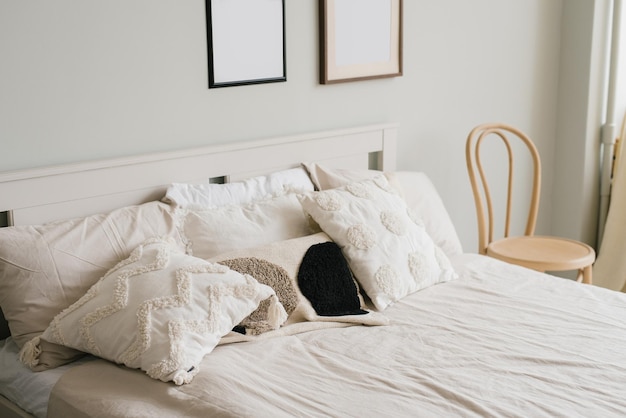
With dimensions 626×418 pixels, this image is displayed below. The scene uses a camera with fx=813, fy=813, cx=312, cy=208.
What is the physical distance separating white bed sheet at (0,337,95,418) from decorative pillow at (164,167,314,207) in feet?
2.02

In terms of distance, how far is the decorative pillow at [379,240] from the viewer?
8.20 feet

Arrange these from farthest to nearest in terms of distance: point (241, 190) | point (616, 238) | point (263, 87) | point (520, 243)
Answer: point (616, 238) < point (520, 243) < point (263, 87) < point (241, 190)

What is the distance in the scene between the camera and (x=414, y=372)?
2.02 meters

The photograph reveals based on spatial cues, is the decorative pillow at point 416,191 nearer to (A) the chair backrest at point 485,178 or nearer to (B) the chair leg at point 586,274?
(A) the chair backrest at point 485,178

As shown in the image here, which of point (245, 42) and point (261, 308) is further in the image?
point (245, 42)

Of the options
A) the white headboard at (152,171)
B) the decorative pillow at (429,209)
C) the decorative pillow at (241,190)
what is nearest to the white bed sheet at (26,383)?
the white headboard at (152,171)

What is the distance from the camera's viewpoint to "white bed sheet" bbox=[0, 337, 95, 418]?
6.68 feet

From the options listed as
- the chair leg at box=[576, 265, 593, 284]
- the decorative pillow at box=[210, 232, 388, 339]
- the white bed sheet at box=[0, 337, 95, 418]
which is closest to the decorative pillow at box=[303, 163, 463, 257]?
the decorative pillow at box=[210, 232, 388, 339]

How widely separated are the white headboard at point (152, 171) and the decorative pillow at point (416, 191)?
9 centimetres

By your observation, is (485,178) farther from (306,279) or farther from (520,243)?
(306,279)

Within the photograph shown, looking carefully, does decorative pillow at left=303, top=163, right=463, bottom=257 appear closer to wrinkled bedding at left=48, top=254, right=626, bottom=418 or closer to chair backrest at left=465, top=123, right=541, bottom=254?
chair backrest at left=465, top=123, right=541, bottom=254

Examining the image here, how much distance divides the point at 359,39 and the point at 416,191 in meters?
0.62

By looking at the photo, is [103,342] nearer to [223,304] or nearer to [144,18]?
[223,304]

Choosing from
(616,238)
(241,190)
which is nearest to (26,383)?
(241,190)
